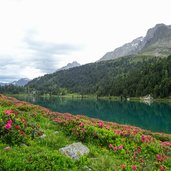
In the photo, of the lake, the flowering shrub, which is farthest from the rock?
the lake

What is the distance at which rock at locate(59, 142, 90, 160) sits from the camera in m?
11.5

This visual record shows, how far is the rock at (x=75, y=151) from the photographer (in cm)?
1146

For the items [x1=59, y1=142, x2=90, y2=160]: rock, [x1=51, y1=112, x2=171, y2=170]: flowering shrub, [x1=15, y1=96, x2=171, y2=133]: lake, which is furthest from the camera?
[x1=15, y1=96, x2=171, y2=133]: lake

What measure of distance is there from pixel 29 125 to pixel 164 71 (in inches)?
7863

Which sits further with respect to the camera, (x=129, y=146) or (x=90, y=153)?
(x=129, y=146)

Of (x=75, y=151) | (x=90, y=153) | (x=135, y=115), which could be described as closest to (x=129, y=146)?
(x=90, y=153)

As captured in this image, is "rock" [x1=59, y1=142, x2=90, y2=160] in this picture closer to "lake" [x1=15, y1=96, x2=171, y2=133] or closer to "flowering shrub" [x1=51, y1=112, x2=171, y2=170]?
"flowering shrub" [x1=51, y1=112, x2=171, y2=170]

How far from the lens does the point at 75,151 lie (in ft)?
39.3

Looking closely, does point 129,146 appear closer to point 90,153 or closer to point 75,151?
point 90,153

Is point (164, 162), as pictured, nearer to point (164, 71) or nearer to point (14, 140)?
point (14, 140)

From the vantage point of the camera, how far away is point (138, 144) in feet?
47.1

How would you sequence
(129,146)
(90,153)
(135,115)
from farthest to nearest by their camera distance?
(135,115)
(129,146)
(90,153)

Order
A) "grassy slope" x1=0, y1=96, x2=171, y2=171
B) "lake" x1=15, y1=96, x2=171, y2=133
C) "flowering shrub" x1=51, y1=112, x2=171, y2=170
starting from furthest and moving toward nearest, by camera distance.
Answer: "lake" x1=15, y1=96, x2=171, y2=133 < "flowering shrub" x1=51, y1=112, x2=171, y2=170 < "grassy slope" x1=0, y1=96, x2=171, y2=171

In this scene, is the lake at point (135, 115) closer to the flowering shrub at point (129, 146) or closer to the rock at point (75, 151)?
the flowering shrub at point (129, 146)
